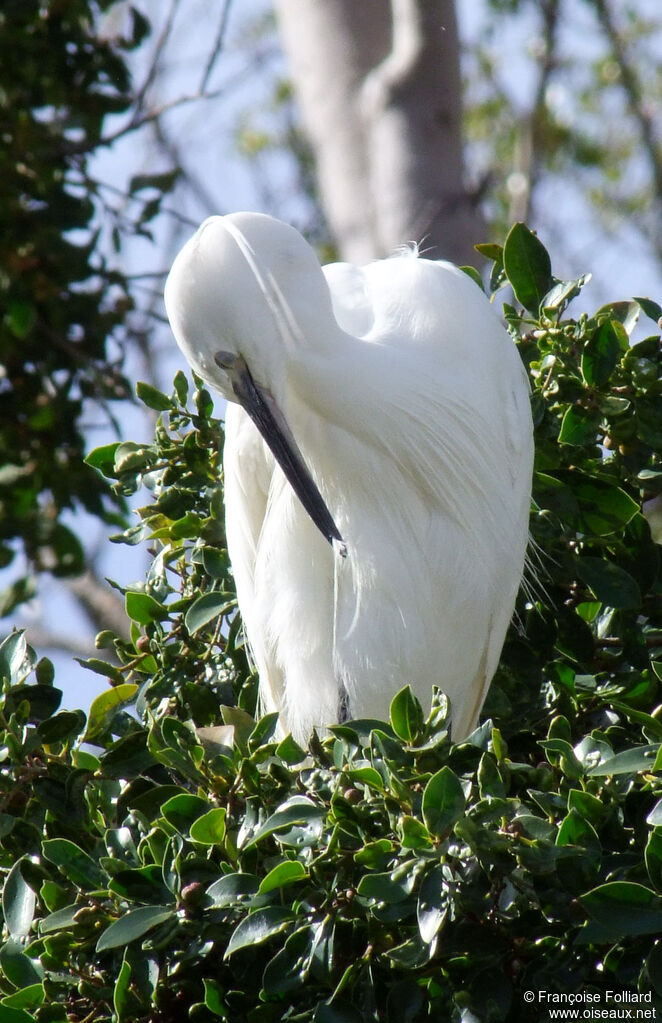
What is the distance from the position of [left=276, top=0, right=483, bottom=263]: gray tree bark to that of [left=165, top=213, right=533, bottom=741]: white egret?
809 millimetres

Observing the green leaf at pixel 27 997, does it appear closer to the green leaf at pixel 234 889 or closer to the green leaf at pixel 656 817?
the green leaf at pixel 234 889

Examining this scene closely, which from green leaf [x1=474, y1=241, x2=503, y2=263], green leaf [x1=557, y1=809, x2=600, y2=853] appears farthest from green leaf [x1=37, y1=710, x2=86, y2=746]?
green leaf [x1=474, y1=241, x2=503, y2=263]

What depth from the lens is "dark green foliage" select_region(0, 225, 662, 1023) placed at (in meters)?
1.12

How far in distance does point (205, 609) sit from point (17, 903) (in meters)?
0.48

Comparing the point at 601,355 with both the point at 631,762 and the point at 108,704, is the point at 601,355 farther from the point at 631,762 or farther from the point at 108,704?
the point at 108,704

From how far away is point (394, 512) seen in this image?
201cm

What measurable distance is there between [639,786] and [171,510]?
0.79 metres

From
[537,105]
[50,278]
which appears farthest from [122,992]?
[537,105]

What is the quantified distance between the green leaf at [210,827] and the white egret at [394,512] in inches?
26.0

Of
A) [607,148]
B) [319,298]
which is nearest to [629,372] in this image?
[319,298]

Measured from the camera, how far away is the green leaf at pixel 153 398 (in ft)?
5.61

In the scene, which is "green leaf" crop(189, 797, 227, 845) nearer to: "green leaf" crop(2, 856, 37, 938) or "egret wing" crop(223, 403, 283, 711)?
"green leaf" crop(2, 856, 37, 938)

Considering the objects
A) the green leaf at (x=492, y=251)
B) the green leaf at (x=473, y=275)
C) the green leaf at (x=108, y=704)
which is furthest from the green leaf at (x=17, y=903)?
the green leaf at (x=473, y=275)

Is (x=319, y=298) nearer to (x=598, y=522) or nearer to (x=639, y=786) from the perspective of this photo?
(x=598, y=522)
